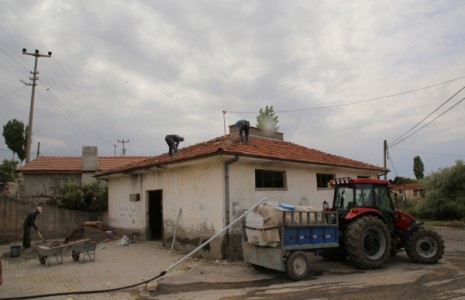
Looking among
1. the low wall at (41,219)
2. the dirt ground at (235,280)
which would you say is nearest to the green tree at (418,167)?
the dirt ground at (235,280)

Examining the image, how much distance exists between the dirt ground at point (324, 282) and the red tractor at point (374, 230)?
0.34 meters

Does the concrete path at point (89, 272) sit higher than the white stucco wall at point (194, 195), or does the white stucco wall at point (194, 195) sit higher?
the white stucco wall at point (194, 195)

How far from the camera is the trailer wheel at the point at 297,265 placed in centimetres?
820

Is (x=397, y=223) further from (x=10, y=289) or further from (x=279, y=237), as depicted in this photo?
(x=10, y=289)

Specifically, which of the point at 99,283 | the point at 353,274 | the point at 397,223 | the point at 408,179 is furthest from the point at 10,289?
the point at 408,179

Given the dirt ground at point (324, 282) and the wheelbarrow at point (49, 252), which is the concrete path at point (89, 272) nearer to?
the wheelbarrow at point (49, 252)

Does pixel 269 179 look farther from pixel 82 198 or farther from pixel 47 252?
pixel 82 198

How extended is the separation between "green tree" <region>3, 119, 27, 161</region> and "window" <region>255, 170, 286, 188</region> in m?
35.2

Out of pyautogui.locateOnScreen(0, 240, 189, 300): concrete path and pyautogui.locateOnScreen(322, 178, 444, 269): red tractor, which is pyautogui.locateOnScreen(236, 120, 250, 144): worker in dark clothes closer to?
pyautogui.locateOnScreen(322, 178, 444, 269): red tractor

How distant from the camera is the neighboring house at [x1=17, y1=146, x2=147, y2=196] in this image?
24.4 meters

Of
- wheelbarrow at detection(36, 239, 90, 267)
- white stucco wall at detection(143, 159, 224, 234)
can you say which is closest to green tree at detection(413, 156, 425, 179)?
white stucco wall at detection(143, 159, 224, 234)

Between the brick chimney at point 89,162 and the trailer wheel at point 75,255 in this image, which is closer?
the trailer wheel at point 75,255

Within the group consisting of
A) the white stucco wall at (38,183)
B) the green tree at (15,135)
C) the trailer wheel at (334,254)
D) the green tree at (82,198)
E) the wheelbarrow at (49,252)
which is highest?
the green tree at (15,135)

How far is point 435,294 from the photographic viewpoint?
6.88 meters
